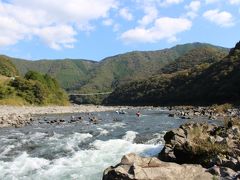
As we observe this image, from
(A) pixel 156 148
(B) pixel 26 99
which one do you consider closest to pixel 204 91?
(B) pixel 26 99

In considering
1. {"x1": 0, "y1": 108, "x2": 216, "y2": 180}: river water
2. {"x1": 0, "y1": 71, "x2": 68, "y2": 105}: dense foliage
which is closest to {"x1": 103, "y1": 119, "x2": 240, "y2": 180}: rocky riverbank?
{"x1": 0, "y1": 108, "x2": 216, "y2": 180}: river water

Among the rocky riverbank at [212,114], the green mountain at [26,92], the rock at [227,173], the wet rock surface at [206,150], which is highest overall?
the green mountain at [26,92]

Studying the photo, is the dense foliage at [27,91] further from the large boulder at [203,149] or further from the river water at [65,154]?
the large boulder at [203,149]

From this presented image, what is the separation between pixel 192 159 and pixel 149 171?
6.46 m

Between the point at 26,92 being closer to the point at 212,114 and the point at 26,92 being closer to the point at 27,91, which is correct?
the point at 27,91

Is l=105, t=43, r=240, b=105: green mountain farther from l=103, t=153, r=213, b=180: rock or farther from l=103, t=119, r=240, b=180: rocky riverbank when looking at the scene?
l=103, t=153, r=213, b=180: rock

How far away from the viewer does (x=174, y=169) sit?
69.0 feet

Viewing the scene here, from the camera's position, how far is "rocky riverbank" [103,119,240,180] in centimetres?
2028

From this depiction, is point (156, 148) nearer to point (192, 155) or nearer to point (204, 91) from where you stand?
point (192, 155)

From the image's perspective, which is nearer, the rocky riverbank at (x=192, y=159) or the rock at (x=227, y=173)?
the rocky riverbank at (x=192, y=159)

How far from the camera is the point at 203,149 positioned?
25.8m

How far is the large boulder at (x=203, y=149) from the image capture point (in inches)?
936

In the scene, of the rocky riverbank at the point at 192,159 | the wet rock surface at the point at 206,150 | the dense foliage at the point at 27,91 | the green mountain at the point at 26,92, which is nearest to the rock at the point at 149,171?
the rocky riverbank at the point at 192,159

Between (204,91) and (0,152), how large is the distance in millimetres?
131422
